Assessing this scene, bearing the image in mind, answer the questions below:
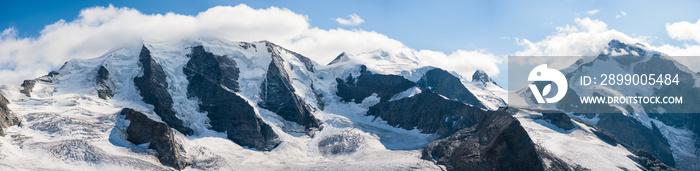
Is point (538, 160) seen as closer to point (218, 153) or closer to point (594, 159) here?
point (594, 159)

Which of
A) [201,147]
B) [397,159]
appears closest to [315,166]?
[397,159]

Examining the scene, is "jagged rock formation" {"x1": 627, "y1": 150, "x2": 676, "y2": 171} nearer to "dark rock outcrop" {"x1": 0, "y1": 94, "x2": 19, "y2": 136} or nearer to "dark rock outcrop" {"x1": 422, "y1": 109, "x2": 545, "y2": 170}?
"dark rock outcrop" {"x1": 422, "y1": 109, "x2": 545, "y2": 170}

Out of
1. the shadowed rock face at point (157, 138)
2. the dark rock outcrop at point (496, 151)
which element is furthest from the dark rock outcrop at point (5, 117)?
the dark rock outcrop at point (496, 151)

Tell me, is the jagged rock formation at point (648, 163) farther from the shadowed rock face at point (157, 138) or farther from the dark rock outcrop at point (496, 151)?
the shadowed rock face at point (157, 138)

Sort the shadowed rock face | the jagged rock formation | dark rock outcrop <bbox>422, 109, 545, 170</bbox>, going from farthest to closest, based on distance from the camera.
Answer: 1. the jagged rock formation
2. the shadowed rock face
3. dark rock outcrop <bbox>422, 109, 545, 170</bbox>

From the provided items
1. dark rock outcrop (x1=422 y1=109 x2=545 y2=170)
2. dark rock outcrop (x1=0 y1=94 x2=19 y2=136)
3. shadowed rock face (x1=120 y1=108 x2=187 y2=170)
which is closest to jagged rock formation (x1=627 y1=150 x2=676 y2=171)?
dark rock outcrop (x1=422 y1=109 x2=545 y2=170)

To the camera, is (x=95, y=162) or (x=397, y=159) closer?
(x=95, y=162)

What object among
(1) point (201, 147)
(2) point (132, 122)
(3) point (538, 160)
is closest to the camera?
(3) point (538, 160)
